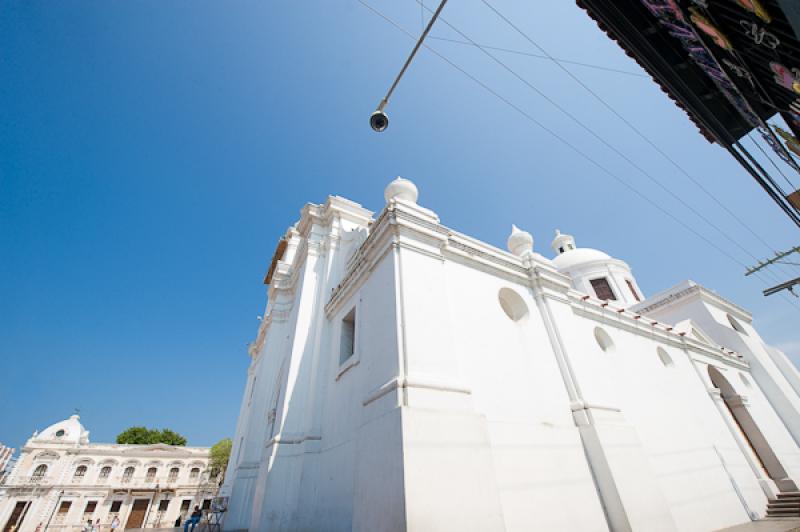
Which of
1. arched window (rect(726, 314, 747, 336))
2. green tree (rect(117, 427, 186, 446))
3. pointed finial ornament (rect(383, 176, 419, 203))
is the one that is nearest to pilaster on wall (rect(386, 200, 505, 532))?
pointed finial ornament (rect(383, 176, 419, 203))

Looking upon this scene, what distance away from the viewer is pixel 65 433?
32500 mm

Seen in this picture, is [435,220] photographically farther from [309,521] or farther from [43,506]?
[43,506]

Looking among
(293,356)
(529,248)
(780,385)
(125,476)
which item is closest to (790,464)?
(780,385)

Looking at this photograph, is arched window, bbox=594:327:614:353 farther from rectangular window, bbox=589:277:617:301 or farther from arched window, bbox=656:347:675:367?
rectangular window, bbox=589:277:617:301

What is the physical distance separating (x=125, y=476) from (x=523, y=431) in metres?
43.3

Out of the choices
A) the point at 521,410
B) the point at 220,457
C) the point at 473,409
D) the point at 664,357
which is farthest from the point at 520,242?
the point at 220,457

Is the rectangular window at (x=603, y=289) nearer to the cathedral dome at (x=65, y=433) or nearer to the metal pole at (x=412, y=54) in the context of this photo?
the metal pole at (x=412, y=54)

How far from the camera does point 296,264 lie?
13.2 metres

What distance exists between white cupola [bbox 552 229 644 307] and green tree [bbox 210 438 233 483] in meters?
35.1

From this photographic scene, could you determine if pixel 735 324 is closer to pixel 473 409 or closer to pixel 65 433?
pixel 473 409

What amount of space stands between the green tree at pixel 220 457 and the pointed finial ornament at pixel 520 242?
117ft

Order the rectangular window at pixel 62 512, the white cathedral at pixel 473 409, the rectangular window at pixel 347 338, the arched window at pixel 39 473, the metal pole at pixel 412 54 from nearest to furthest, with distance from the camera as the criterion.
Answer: the metal pole at pixel 412 54 < the white cathedral at pixel 473 409 < the rectangular window at pixel 347 338 < the rectangular window at pixel 62 512 < the arched window at pixel 39 473

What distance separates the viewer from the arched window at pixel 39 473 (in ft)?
95.4

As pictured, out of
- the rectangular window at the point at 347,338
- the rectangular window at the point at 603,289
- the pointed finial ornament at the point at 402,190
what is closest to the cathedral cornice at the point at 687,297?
the rectangular window at the point at 603,289
